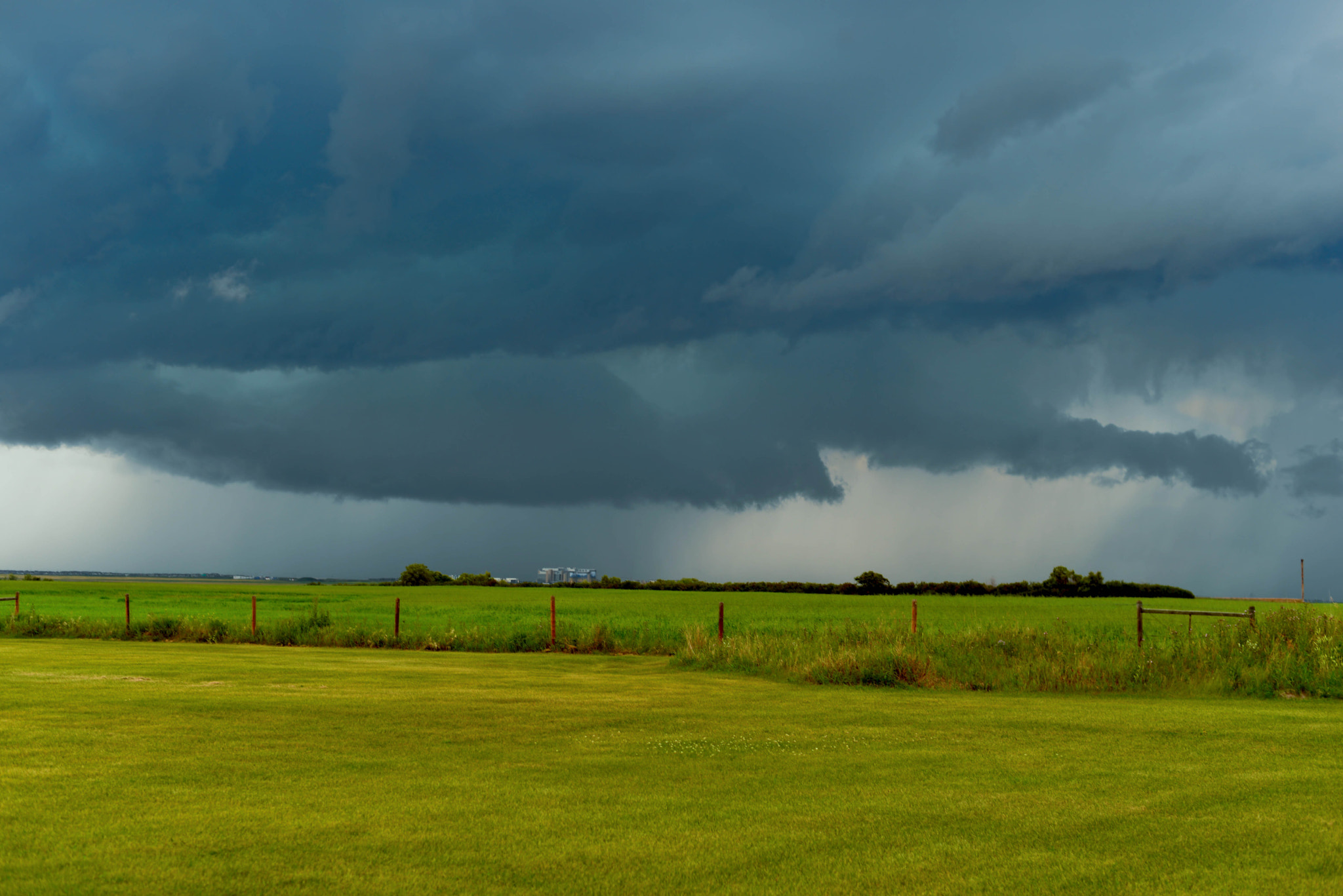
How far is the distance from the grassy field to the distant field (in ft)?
47.5

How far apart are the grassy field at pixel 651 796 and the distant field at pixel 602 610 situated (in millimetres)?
14476

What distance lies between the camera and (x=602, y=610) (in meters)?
60.4

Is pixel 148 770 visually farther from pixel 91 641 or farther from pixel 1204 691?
pixel 91 641

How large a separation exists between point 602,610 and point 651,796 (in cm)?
5273

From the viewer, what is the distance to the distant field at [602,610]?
41.2m

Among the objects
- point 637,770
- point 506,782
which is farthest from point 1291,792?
point 506,782

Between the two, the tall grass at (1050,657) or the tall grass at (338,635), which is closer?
the tall grass at (1050,657)

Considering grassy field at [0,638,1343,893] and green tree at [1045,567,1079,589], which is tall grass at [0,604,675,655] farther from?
green tree at [1045,567,1079,589]

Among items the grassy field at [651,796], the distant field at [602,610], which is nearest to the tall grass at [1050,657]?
the distant field at [602,610]

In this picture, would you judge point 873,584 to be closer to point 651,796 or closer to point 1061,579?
point 1061,579

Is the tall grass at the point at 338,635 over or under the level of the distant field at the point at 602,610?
over

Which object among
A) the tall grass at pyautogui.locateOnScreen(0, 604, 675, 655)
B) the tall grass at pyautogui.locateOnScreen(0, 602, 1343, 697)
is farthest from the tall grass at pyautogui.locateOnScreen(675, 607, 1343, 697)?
the tall grass at pyautogui.locateOnScreen(0, 604, 675, 655)

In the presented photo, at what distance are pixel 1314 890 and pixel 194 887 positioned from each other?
22.4 feet

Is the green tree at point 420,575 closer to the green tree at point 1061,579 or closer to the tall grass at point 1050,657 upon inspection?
the green tree at point 1061,579
